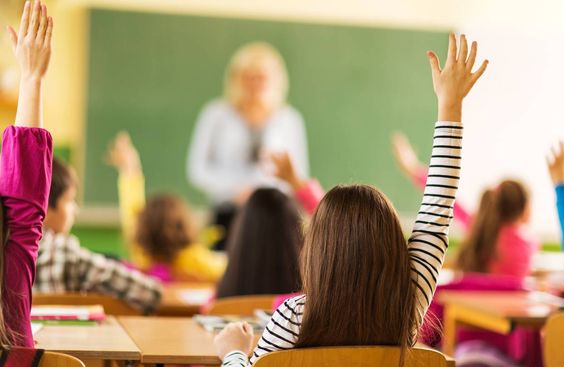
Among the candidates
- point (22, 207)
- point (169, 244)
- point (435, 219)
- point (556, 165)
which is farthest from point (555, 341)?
point (169, 244)

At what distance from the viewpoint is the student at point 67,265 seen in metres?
3.19

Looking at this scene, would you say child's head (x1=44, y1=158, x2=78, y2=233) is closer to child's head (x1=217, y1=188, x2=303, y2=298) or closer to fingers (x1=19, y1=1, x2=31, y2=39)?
child's head (x1=217, y1=188, x2=303, y2=298)

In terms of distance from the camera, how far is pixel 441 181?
6.70ft

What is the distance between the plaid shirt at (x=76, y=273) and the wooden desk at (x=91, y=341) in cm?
67

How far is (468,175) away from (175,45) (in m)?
2.69

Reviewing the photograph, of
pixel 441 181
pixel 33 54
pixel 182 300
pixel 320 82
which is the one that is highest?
pixel 320 82

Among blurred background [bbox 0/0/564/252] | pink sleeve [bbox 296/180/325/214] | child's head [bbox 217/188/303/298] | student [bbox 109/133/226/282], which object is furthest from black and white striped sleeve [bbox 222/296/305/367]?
blurred background [bbox 0/0/564/252]

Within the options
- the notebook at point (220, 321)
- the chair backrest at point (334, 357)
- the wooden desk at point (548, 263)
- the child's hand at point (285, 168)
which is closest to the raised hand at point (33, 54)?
the chair backrest at point (334, 357)

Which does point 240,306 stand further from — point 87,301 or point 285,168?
point 285,168

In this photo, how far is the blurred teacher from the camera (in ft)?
23.4

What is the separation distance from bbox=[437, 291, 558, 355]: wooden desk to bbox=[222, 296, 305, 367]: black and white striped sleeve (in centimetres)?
150

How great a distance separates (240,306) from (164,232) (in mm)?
1631

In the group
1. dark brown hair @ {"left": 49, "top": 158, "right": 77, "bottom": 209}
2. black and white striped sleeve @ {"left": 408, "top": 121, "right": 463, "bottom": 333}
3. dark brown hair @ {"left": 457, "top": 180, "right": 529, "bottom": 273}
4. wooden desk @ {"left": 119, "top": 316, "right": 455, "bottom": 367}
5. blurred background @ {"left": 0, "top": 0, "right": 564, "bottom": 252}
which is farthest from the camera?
blurred background @ {"left": 0, "top": 0, "right": 564, "bottom": 252}

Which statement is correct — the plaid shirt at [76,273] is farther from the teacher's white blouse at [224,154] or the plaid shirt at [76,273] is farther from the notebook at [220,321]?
the teacher's white blouse at [224,154]
